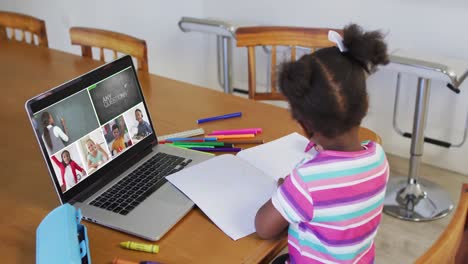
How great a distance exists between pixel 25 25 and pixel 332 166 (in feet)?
6.39

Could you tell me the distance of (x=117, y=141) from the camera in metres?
1.23

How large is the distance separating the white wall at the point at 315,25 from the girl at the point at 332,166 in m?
1.53

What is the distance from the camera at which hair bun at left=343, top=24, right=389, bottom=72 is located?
98cm

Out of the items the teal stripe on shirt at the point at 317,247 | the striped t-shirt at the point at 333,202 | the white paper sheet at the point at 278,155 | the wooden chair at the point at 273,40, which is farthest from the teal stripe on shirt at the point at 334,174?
the wooden chair at the point at 273,40

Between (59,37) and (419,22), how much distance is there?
221cm

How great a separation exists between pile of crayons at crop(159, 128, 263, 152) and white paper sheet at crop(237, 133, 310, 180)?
4 cm

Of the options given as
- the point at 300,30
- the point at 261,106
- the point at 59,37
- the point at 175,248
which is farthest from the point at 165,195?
the point at 59,37

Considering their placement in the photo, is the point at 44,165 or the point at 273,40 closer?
the point at 44,165

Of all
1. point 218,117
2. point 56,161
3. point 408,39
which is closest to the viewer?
point 56,161

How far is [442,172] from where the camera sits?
279 centimetres

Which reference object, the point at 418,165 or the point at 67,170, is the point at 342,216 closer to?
the point at 67,170

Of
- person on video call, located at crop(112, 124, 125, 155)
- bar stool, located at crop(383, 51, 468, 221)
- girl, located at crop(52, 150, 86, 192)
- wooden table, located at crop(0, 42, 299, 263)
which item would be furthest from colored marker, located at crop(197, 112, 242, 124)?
bar stool, located at crop(383, 51, 468, 221)

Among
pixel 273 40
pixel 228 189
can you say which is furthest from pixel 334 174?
pixel 273 40

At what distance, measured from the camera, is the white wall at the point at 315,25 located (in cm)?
263
